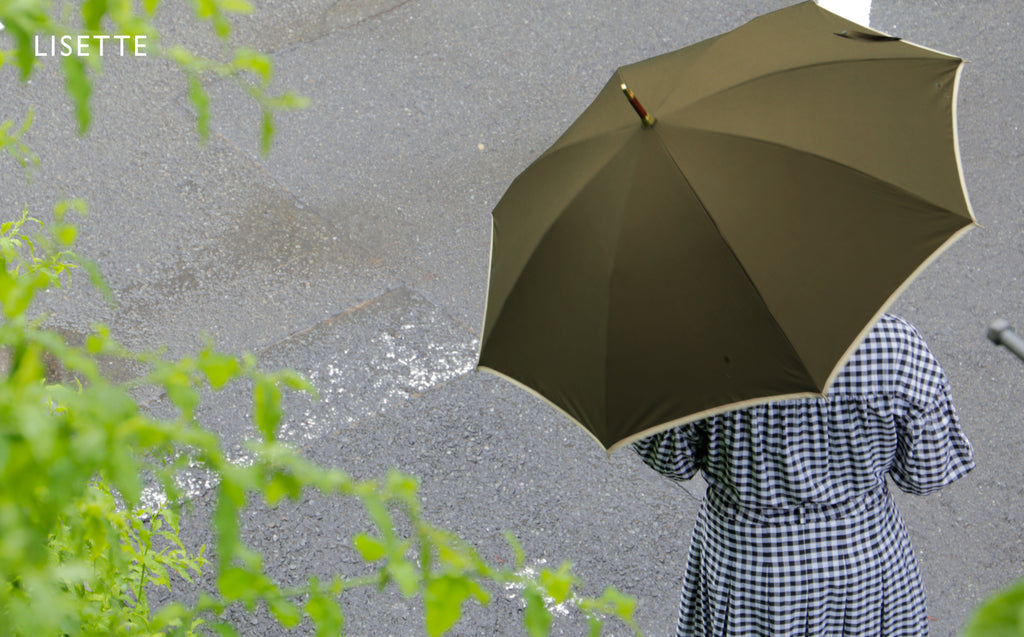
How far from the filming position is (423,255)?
512cm

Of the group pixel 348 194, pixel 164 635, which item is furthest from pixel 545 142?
pixel 164 635

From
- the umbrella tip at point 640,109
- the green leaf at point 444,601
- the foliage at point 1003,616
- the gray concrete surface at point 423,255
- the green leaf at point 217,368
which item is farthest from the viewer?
the gray concrete surface at point 423,255

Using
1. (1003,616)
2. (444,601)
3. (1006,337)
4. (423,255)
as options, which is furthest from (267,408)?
(423,255)

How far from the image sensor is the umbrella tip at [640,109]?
2.32 m

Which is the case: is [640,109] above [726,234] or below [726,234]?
above

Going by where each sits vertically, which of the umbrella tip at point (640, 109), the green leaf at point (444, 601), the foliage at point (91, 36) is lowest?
the green leaf at point (444, 601)

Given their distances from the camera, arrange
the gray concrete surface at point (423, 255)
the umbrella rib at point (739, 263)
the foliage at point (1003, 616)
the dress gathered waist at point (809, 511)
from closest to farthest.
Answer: the foliage at point (1003, 616)
the umbrella rib at point (739, 263)
the dress gathered waist at point (809, 511)
the gray concrete surface at point (423, 255)

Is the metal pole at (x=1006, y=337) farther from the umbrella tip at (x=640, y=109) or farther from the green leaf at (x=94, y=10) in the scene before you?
the green leaf at (x=94, y=10)

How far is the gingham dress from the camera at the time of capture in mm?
2398

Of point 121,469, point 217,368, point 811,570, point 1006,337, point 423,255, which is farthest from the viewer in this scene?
point 423,255

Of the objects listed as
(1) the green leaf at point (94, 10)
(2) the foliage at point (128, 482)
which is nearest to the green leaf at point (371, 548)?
(2) the foliage at point (128, 482)

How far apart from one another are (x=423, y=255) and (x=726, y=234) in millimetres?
2991

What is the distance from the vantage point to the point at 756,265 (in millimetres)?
2250

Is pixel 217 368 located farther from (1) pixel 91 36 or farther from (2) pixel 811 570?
(2) pixel 811 570
